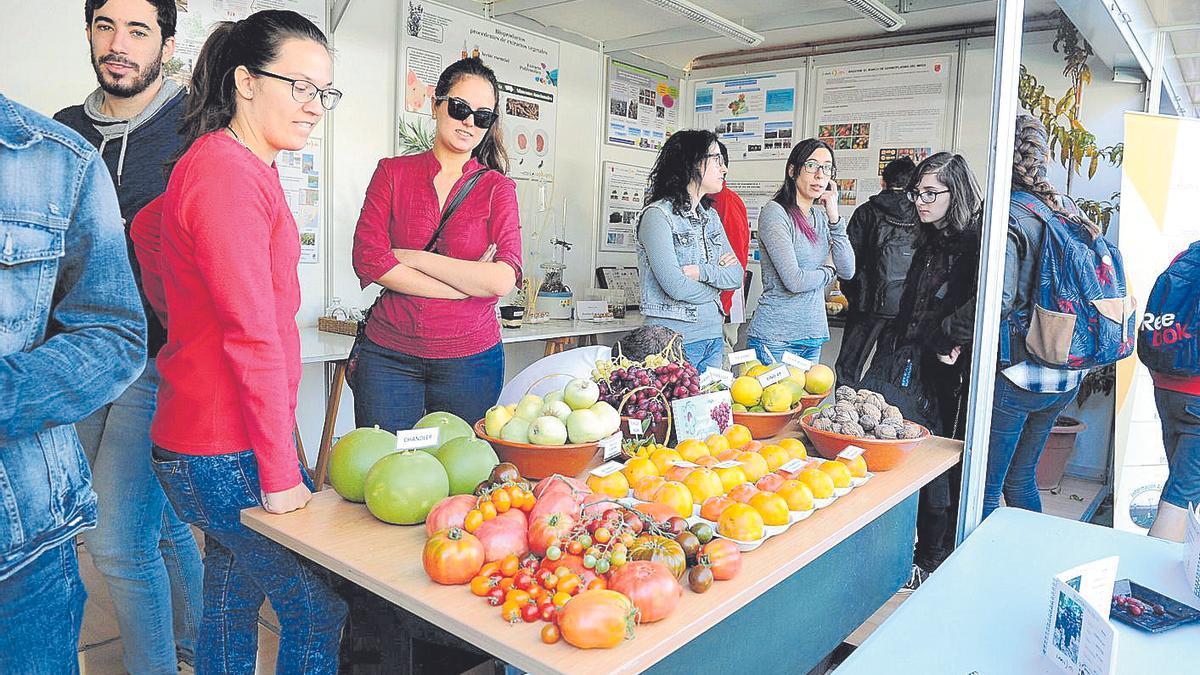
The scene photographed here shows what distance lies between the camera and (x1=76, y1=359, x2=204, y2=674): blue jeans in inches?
74.9

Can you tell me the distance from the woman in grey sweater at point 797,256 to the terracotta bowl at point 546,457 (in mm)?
1876

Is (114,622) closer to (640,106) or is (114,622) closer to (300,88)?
(300,88)

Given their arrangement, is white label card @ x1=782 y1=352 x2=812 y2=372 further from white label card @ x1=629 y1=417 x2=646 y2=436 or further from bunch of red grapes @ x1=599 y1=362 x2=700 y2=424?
white label card @ x1=629 y1=417 x2=646 y2=436

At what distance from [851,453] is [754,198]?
4075mm

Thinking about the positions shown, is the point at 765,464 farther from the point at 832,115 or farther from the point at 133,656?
the point at 832,115

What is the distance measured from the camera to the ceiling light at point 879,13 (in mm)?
4051

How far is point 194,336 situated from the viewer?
1.37 metres

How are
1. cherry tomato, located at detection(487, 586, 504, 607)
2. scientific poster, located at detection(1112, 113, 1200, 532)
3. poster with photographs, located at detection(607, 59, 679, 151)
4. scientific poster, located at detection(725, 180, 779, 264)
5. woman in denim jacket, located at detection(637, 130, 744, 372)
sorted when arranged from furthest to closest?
scientific poster, located at detection(725, 180, 779, 264)
poster with photographs, located at detection(607, 59, 679, 151)
woman in denim jacket, located at detection(637, 130, 744, 372)
scientific poster, located at detection(1112, 113, 1200, 532)
cherry tomato, located at detection(487, 586, 504, 607)

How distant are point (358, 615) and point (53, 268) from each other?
93cm

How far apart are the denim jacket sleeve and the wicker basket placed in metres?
2.40

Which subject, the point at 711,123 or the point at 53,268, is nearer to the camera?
the point at 53,268

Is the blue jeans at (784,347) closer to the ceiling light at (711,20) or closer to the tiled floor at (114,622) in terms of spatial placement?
the tiled floor at (114,622)

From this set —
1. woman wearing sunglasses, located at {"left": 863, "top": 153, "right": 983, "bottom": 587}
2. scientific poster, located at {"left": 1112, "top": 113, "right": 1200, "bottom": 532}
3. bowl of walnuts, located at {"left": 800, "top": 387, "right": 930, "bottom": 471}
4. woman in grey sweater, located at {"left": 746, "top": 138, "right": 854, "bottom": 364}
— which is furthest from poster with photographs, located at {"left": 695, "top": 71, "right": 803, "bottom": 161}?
bowl of walnuts, located at {"left": 800, "top": 387, "right": 930, "bottom": 471}

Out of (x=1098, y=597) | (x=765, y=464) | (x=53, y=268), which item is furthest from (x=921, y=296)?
(x=53, y=268)
